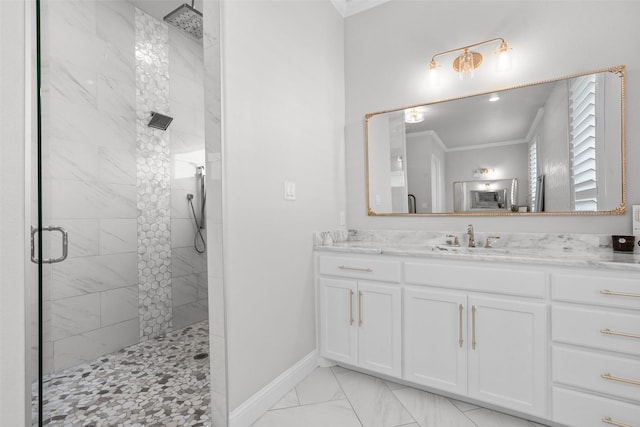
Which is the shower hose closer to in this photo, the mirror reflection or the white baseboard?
the white baseboard

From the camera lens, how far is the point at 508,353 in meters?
1.59

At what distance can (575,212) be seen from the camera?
1.86m

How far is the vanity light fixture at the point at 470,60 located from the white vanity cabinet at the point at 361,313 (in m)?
1.44

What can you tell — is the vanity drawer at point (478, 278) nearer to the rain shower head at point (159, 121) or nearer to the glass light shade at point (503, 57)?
the glass light shade at point (503, 57)

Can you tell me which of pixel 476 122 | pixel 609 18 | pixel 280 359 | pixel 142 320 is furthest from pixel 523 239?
pixel 142 320

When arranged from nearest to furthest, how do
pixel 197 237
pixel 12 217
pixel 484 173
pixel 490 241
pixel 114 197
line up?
pixel 12 217 → pixel 490 241 → pixel 484 173 → pixel 114 197 → pixel 197 237

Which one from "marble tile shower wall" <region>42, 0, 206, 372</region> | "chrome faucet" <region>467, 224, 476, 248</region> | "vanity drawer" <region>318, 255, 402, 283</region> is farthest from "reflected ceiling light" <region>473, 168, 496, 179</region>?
"marble tile shower wall" <region>42, 0, 206, 372</region>

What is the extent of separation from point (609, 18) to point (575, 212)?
113 centimetres

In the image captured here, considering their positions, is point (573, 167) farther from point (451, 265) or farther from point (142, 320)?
point (142, 320)

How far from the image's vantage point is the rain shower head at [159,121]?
8.90 ft

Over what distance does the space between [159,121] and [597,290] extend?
3.20 meters

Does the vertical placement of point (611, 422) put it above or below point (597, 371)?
below

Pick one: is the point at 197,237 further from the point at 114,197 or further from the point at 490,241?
the point at 490,241

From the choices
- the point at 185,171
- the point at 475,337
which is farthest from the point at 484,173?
the point at 185,171
